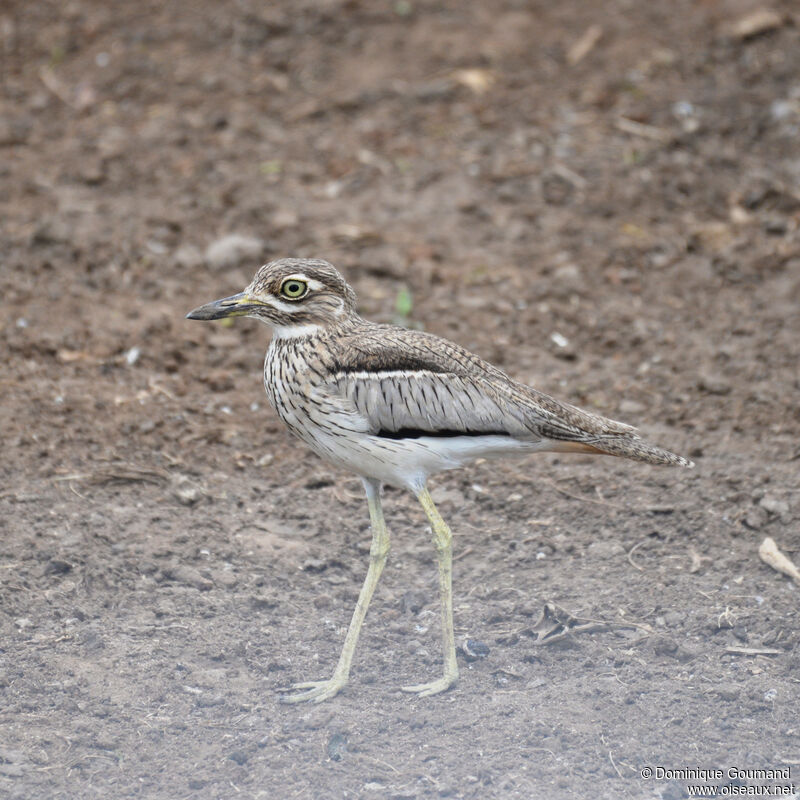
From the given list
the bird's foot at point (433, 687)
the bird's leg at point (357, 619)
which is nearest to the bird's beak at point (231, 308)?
the bird's leg at point (357, 619)

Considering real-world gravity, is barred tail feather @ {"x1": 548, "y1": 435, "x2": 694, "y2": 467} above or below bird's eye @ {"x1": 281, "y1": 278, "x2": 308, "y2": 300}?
below

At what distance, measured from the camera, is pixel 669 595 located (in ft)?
15.4

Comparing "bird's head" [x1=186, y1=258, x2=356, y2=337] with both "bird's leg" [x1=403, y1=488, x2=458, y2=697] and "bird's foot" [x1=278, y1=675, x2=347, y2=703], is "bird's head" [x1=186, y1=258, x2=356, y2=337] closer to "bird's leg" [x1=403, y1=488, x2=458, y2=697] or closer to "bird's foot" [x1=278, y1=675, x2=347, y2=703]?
"bird's leg" [x1=403, y1=488, x2=458, y2=697]

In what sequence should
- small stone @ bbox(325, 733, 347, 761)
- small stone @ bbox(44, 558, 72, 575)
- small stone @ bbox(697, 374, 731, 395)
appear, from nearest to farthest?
small stone @ bbox(325, 733, 347, 761) < small stone @ bbox(44, 558, 72, 575) < small stone @ bbox(697, 374, 731, 395)

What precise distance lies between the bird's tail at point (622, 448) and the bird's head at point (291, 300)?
103 cm

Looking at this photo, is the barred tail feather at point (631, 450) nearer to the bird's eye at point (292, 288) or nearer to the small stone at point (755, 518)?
the small stone at point (755, 518)

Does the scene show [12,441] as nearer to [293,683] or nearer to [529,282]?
[293,683]

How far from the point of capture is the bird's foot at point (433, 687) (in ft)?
13.9

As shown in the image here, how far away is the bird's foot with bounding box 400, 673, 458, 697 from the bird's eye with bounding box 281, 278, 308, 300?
1497 mm

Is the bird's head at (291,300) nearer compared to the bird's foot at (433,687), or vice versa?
the bird's foot at (433,687)

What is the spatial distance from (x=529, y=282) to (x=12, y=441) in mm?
3074

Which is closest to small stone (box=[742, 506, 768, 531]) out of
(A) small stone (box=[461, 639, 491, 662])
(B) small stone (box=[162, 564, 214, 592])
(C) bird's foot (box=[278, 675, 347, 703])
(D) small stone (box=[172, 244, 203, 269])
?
(A) small stone (box=[461, 639, 491, 662])

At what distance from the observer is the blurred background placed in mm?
4055

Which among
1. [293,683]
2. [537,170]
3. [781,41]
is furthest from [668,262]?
[293,683]
